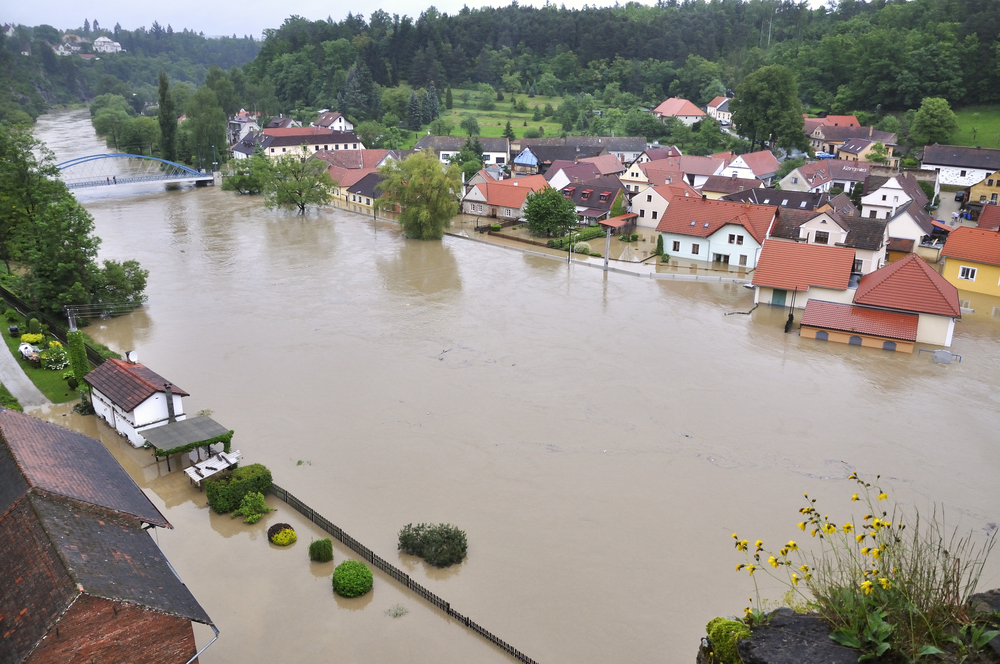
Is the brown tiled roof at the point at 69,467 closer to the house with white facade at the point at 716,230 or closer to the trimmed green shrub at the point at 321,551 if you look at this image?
the trimmed green shrub at the point at 321,551

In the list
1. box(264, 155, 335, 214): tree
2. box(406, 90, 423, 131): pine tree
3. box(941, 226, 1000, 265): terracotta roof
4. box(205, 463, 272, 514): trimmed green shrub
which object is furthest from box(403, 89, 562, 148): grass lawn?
box(205, 463, 272, 514): trimmed green shrub

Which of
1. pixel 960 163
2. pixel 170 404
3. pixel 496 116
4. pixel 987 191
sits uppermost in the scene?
pixel 496 116

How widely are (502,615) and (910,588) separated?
7.77m

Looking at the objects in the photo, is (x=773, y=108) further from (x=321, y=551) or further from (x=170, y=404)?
(x=321, y=551)

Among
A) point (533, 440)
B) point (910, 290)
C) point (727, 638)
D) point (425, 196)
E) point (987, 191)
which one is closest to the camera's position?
point (727, 638)

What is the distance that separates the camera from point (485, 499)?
16.7 m

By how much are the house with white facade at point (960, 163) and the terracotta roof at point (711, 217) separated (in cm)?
2240

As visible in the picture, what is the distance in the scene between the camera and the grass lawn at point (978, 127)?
60.8 metres

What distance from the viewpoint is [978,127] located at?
63.6 m

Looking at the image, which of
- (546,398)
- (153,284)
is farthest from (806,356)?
(153,284)

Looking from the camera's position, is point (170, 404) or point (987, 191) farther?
point (987, 191)

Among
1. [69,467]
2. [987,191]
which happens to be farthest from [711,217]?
[69,467]

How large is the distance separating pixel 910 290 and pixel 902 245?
11.1 metres

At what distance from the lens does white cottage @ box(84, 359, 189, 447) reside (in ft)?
60.2
